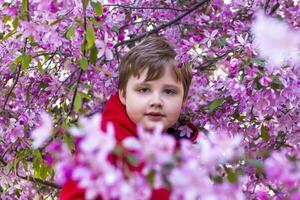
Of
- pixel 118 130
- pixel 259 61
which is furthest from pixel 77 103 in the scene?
pixel 259 61

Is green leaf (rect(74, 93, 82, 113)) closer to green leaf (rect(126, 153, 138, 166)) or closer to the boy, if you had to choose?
the boy

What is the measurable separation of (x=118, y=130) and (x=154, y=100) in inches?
7.4

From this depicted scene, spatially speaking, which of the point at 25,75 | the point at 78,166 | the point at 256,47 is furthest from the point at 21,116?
the point at 78,166

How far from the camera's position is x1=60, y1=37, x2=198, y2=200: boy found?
2.52 metres

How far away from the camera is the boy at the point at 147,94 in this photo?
8.26ft

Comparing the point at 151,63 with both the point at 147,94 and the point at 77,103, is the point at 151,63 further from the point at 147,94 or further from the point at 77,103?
the point at 77,103

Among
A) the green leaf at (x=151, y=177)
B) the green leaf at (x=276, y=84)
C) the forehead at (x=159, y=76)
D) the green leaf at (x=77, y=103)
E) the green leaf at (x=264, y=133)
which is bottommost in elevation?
the green leaf at (x=264, y=133)

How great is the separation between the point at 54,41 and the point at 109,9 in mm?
798

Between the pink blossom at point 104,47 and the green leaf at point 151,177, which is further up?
the pink blossom at point 104,47

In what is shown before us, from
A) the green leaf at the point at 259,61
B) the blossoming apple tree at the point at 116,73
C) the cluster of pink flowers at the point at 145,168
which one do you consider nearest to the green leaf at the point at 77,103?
the blossoming apple tree at the point at 116,73

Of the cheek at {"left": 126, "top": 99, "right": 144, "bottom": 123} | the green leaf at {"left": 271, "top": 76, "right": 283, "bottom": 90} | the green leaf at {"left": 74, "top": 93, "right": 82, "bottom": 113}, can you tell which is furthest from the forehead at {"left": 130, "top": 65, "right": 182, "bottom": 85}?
the green leaf at {"left": 271, "top": 76, "right": 283, "bottom": 90}

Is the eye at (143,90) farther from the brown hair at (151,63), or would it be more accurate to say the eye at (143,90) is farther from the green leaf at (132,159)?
the green leaf at (132,159)

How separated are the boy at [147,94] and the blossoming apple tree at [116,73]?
0.40 feet

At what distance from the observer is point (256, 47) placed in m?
2.82
